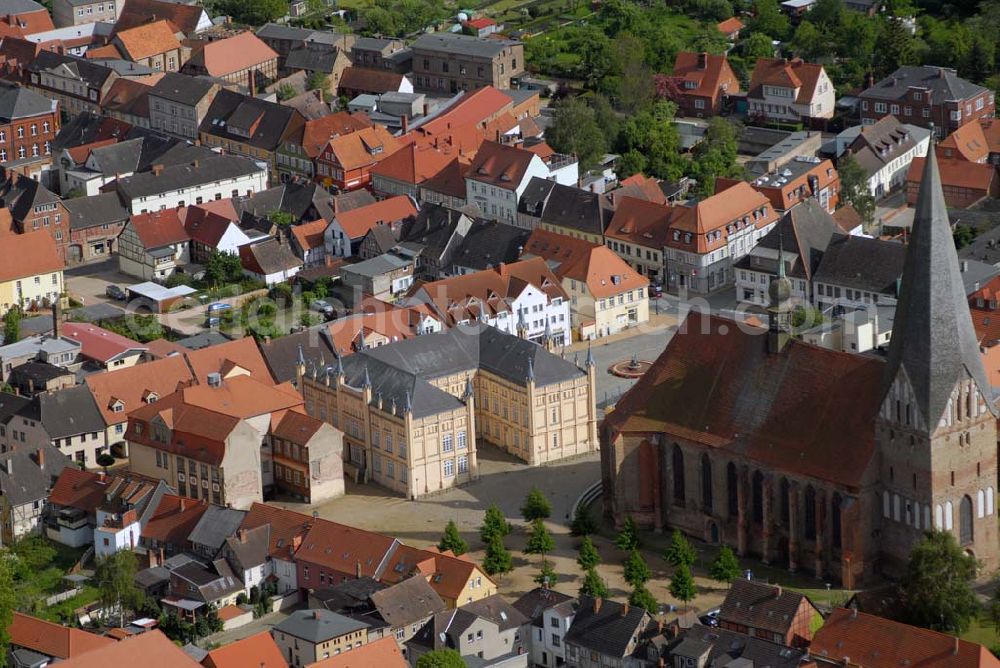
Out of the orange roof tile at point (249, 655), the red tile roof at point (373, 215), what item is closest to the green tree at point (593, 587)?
the orange roof tile at point (249, 655)

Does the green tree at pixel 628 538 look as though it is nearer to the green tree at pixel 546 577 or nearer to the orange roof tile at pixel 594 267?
the green tree at pixel 546 577

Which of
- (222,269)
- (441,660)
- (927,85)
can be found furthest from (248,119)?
(441,660)

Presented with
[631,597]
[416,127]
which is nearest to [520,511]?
[631,597]

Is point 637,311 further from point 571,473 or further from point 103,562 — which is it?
point 103,562

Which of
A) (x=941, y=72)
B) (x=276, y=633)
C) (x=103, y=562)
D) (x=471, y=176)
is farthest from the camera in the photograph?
(x=941, y=72)

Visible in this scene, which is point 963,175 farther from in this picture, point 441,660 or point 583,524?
point 441,660
